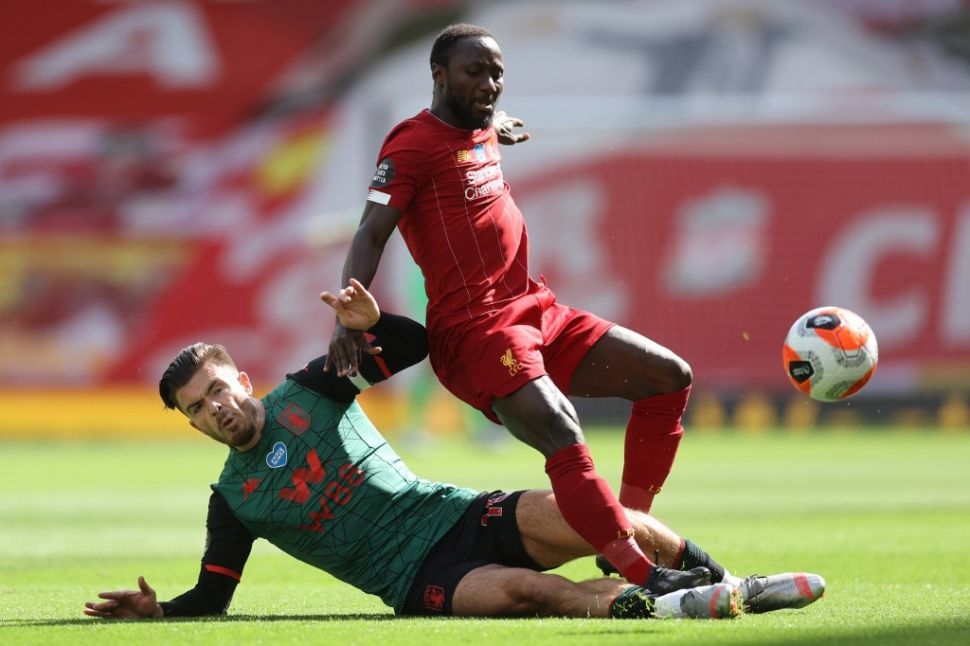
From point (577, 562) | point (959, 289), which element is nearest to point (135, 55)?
point (959, 289)

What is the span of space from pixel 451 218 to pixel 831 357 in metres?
1.76

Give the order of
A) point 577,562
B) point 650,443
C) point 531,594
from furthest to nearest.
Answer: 1. point 577,562
2. point 650,443
3. point 531,594

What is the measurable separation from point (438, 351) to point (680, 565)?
51.3 inches

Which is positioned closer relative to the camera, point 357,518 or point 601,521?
point 601,521

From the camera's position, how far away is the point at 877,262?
950 inches

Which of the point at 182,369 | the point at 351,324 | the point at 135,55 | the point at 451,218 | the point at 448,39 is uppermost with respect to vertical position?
the point at 135,55

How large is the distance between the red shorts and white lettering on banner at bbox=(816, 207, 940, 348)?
58.0ft

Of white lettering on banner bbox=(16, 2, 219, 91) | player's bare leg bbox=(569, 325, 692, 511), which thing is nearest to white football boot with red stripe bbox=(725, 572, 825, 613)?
player's bare leg bbox=(569, 325, 692, 511)

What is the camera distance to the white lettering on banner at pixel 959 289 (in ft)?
76.6

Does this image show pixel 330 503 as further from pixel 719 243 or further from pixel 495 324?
pixel 719 243

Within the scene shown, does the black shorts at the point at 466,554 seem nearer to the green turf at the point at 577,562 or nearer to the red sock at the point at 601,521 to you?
the green turf at the point at 577,562

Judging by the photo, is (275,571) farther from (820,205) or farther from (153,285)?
(153,285)

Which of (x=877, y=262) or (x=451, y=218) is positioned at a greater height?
(x=877, y=262)

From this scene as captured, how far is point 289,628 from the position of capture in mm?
5441
